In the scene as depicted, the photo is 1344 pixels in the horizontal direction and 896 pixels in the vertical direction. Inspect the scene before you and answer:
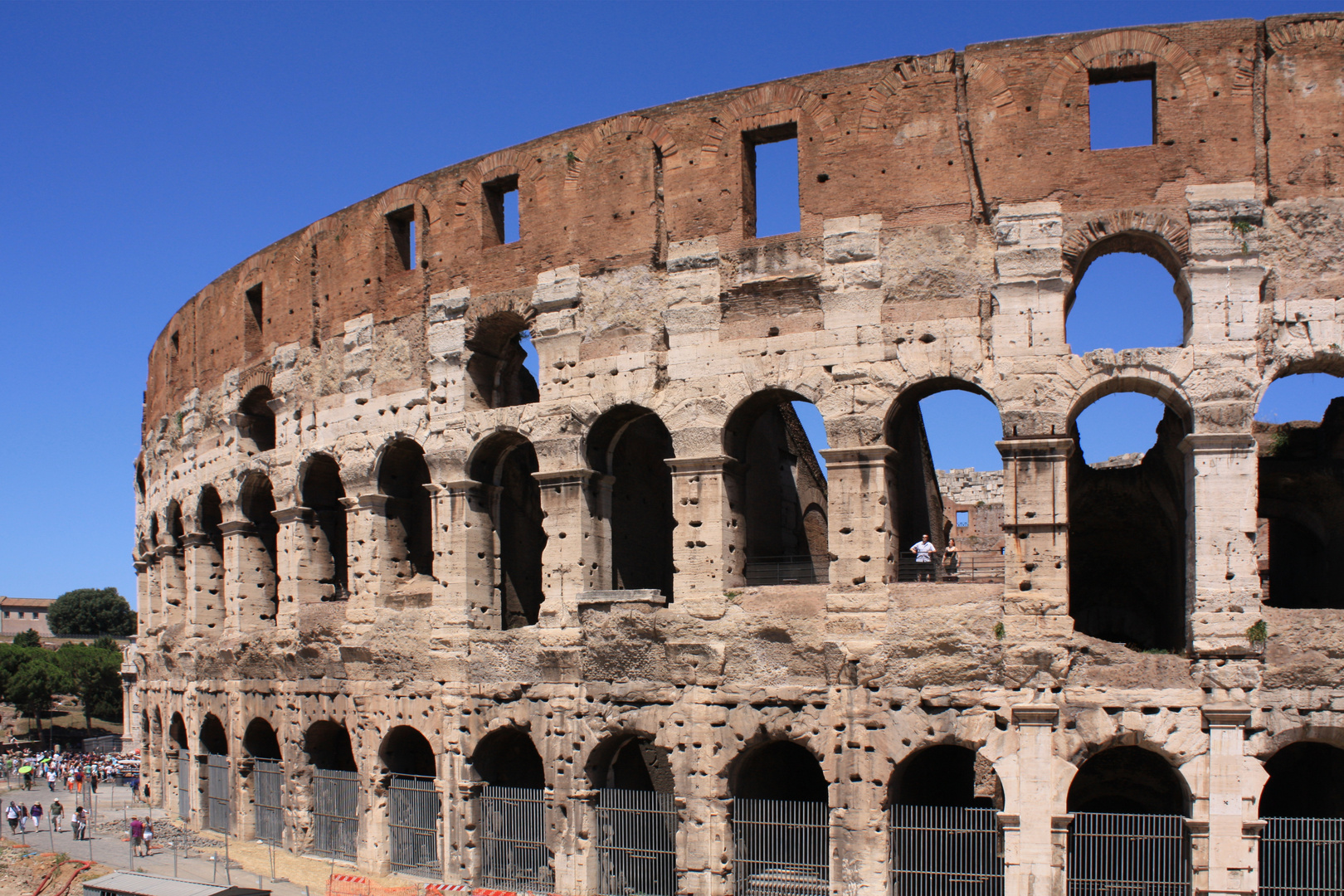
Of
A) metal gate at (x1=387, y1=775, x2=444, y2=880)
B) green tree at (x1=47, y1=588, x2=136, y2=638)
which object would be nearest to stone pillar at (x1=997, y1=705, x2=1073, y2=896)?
metal gate at (x1=387, y1=775, x2=444, y2=880)

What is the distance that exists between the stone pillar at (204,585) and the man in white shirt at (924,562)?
13.1 metres

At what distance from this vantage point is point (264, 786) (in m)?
19.2

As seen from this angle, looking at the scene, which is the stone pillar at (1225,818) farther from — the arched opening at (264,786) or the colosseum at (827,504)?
the arched opening at (264,786)

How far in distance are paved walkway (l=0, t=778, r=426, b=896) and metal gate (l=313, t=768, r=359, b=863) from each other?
1.01 ft

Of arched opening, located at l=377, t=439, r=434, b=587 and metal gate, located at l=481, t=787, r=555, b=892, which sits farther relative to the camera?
arched opening, located at l=377, t=439, r=434, b=587

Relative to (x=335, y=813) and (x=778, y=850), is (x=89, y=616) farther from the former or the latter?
(x=778, y=850)

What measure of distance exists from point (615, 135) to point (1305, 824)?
11211 mm

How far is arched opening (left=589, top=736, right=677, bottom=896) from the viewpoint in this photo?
47.5ft

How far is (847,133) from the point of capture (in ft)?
46.0

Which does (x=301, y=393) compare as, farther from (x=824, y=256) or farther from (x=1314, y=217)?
(x=1314, y=217)

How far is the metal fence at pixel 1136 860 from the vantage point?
1221 cm

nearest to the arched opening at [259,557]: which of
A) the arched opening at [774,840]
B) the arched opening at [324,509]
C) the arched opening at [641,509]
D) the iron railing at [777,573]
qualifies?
the arched opening at [324,509]

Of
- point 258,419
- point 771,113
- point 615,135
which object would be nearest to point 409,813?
point 258,419

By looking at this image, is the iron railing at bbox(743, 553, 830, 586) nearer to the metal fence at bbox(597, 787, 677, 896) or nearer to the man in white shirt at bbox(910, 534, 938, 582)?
the man in white shirt at bbox(910, 534, 938, 582)
